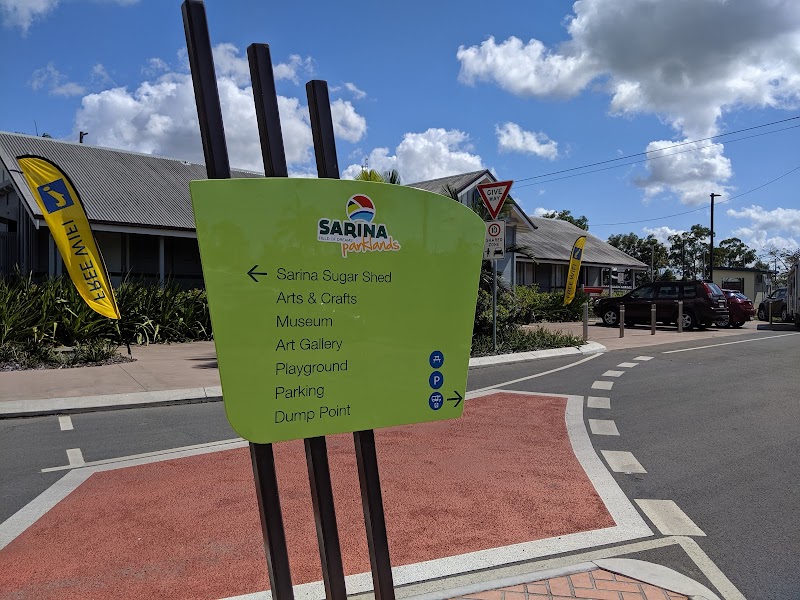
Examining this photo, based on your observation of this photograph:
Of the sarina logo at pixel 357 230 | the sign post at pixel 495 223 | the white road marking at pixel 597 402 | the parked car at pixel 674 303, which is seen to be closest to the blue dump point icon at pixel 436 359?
the sarina logo at pixel 357 230

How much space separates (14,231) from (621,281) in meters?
42.9

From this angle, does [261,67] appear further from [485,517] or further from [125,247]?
[125,247]

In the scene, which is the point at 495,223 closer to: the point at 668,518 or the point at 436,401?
the point at 668,518

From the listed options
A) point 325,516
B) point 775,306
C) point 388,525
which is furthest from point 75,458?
point 775,306

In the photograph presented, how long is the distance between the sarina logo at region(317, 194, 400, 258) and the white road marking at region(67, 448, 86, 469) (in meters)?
4.70

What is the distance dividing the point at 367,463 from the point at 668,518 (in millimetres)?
2983

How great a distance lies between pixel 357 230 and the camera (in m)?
2.38

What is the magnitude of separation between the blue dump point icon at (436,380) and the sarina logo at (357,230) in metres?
0.55

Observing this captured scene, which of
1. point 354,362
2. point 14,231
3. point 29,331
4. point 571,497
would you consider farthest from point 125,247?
point 354,362

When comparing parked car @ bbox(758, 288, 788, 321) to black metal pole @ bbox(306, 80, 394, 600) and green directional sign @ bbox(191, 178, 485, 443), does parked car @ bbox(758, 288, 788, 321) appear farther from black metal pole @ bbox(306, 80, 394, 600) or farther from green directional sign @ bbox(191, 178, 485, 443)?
black metal pole @ bbox(306, 80, 394, 600)

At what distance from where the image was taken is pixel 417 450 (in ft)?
20.6

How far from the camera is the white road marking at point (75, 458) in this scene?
586cm

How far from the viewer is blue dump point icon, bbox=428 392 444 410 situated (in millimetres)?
2592

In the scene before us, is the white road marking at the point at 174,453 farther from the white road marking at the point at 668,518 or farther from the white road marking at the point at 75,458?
the white road marking at the point at 668,518
